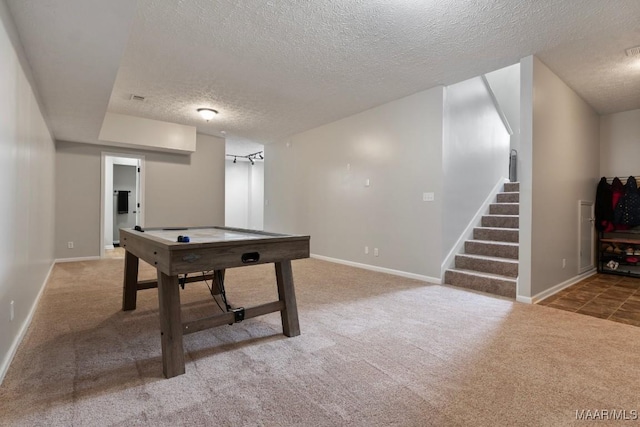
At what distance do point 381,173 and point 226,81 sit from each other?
2517mm

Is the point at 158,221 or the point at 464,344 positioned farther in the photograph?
the point at 158,221

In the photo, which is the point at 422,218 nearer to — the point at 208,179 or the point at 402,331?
the point at 402,331

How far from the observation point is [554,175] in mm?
3736

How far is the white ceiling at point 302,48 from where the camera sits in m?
2.35

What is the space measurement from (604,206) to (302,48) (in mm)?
5015

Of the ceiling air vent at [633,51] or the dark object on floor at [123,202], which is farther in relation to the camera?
the dark object on floor at [123,202]

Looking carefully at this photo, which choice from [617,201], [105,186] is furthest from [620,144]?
[105,186]

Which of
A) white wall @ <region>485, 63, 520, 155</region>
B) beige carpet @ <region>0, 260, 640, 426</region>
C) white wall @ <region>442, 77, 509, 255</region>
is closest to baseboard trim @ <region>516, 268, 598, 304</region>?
beige carpet @ <region>0, 260, 640, 426</region>

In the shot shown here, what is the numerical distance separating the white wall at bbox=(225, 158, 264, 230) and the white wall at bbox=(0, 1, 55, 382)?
7.51 metres

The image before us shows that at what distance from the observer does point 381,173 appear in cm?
489

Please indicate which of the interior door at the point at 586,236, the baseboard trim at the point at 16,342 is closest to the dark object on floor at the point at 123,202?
the baseboard trim at the point at 16,342

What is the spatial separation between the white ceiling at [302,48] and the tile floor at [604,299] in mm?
2523

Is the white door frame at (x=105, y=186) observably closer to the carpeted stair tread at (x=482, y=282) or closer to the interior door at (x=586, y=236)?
the carpeted stair tread at (x=482, y=282)

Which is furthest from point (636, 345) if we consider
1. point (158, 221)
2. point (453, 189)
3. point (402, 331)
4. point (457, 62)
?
point (158, 221)
